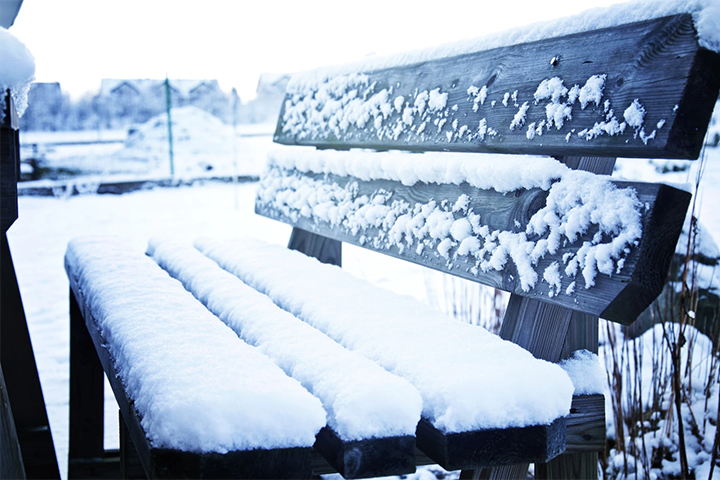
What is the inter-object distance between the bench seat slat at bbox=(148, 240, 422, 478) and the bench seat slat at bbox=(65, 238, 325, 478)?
0.04 meters

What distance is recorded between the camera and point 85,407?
2.13m

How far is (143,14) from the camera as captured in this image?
970 centimetres

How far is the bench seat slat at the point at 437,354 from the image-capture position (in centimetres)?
87

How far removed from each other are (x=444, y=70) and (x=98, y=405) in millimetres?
1519

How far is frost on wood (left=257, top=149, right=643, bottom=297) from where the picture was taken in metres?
0.96

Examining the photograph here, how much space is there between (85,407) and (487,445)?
5.43 feet

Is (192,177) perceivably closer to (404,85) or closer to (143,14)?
(143,14)

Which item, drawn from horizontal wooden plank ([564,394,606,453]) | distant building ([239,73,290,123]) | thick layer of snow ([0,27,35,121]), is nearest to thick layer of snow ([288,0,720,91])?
horizontal wooden plank ([564,394,606,453])

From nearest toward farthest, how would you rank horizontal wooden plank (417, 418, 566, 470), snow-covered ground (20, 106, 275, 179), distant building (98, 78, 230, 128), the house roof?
horizontal wooden plank (417, 418, 566, 470) < snow-covered ground (20, 106, 275, 179) < the house roof < distant building (98, 78, 230, 128)

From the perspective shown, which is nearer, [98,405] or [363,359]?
[363,359]

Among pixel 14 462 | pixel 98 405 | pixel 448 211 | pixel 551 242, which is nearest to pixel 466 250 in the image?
pixel 448 211

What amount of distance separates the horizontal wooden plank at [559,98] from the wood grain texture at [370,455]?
0.53m

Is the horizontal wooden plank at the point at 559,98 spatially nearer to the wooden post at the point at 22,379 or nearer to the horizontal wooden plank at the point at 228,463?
the horizontal wooden plank at the point at 228,463

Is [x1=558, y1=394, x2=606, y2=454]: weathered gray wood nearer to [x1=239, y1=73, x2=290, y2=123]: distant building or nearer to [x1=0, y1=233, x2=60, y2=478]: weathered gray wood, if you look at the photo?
[x1=0, y1=233, x2=60, y2=478]: weathered gray wood
